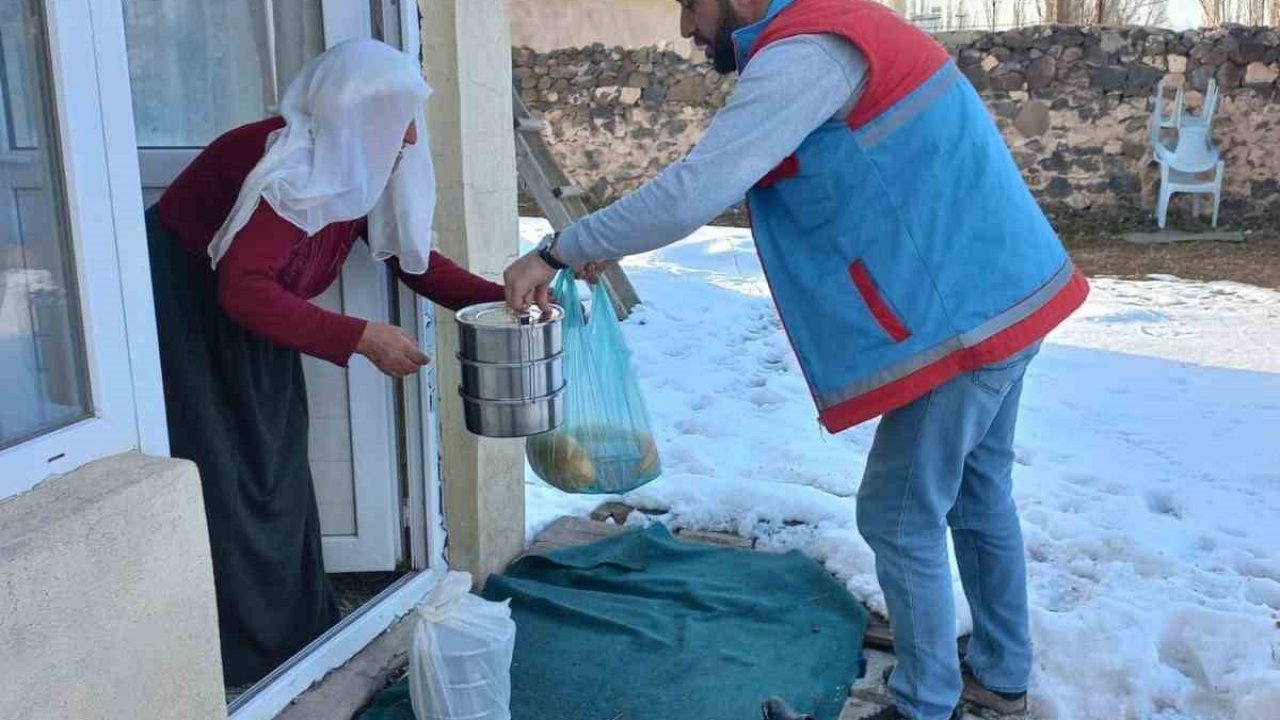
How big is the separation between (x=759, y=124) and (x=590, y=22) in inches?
458

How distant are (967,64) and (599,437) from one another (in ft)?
26.4

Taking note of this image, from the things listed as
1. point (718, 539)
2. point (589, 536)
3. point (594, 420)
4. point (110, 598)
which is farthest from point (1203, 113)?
point (110, 598)

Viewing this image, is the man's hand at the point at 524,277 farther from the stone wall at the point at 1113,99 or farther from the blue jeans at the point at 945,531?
the stone wall at the point at 1113,99

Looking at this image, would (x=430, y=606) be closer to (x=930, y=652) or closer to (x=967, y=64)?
(x=930, y=652)

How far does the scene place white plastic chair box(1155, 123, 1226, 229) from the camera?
30.1 ft

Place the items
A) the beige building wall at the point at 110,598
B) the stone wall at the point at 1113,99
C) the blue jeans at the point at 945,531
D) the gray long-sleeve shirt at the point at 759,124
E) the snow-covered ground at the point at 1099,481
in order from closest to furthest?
the beige building wall at the point at 110,598, the gray long-sleeve shirt at the point at 759,124, the blue jeans at the point at 945,531, the snow-covered ground at the point at 1099,481, the stone wall at the point at 1113,99

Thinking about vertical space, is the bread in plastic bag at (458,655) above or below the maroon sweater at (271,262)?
below

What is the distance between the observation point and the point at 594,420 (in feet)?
9.44

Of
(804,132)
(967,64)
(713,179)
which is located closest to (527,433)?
(713,179)

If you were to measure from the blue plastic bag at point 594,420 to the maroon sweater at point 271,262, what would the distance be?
0.34 metres

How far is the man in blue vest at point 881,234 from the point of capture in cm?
193

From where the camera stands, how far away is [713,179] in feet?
6.36

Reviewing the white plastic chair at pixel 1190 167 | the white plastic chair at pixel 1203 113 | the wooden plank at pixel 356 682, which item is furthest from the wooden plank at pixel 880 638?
the white plastic chair at pixel 1203 113

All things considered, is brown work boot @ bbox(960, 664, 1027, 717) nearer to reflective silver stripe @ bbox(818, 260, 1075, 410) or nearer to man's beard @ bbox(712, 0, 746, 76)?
reflective silver stripe @ bbox(818, 260, 1075, 410)
